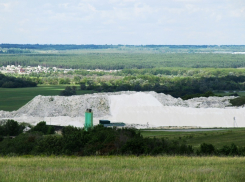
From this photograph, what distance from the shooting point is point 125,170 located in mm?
10266

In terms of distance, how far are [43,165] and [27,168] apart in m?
0.68

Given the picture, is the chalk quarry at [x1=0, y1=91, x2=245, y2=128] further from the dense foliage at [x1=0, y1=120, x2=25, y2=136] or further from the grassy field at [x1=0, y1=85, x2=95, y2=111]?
the grassy field at [x1=0, y1=85, x2=95, y2=111]

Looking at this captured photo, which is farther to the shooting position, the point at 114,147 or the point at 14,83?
the point at 14,83

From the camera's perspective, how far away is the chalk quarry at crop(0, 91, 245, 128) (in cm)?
4094

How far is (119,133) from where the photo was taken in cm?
1945

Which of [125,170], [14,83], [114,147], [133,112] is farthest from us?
[14,83]

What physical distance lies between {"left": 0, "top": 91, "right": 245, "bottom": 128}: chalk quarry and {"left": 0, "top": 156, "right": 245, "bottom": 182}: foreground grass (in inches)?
1054

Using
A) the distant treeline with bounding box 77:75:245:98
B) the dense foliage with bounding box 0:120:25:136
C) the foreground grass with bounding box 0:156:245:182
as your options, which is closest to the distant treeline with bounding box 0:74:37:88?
the distant treeline with bounding box 77:75:245:98

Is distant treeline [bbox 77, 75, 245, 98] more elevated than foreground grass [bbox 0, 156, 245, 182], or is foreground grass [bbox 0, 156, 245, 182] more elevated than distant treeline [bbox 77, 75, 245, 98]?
foreground grass [bbox 0, 156, 245, 182]

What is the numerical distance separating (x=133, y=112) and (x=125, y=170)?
113 ft

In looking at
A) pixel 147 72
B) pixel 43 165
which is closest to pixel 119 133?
pixel 43 165

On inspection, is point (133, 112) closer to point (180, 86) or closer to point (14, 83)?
point (180, 86)

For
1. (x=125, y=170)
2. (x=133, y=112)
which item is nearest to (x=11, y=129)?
(x=133, y=112)

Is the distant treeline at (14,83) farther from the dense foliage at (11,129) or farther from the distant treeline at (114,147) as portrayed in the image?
the distant treeline at (114,147)
